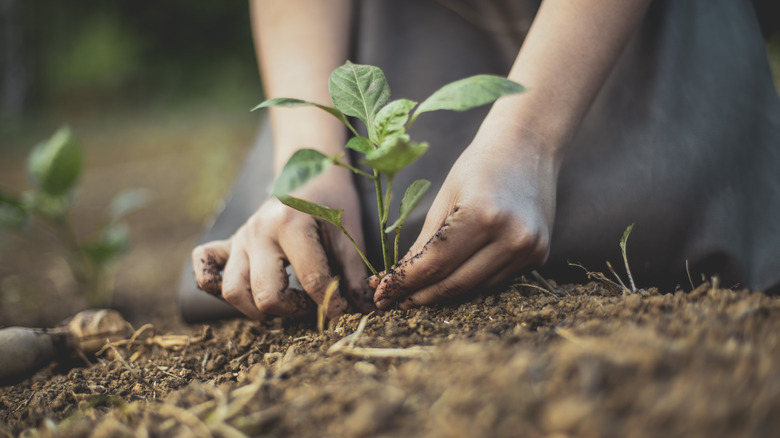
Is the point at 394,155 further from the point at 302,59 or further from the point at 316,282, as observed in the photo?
the point at 302,59

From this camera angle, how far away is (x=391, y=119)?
79 centimetres

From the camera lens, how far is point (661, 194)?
3.81 ft

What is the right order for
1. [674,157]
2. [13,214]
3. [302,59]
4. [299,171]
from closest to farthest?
[299,171], [674,157], [302,59], [13,214]

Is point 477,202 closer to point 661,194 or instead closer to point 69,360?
point 661,194

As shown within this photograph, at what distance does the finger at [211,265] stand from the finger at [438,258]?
0.41 m

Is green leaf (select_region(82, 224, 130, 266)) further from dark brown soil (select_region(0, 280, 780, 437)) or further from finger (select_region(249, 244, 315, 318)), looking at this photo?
finger (select_region(249, 244, 315, 318))

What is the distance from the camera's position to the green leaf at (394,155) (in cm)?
65

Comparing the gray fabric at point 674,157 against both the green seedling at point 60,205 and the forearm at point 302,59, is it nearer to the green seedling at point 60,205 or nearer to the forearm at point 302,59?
the forearm at point 302,59

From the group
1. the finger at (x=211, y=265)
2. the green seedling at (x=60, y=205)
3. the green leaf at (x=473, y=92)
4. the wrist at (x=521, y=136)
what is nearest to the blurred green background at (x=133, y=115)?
the green seedling at (x=60, y=205)

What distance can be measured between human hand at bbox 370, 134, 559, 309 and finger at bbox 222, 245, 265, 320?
302mm

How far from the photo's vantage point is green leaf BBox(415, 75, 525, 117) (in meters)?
0.66

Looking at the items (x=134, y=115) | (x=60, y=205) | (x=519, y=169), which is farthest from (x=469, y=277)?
(x=134, y=115)

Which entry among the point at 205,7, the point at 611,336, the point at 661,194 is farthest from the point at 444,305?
the point at 205,7

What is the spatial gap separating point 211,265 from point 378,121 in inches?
22.3
